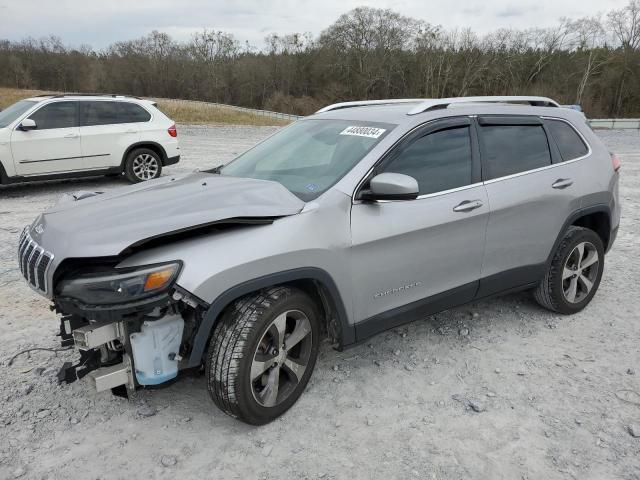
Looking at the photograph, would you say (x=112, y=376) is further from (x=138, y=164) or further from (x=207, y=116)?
(x=207, y=116)

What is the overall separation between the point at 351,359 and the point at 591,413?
5.05 ft

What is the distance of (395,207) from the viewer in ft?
10.2

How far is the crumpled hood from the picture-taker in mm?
2455

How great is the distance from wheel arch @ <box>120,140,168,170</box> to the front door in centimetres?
794

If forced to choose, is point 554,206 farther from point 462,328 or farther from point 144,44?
point 144,44

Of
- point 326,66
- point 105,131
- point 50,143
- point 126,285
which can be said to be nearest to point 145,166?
point 105,131

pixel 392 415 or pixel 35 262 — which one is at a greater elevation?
pixel 35 262

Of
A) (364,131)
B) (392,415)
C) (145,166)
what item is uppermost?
(364,131)

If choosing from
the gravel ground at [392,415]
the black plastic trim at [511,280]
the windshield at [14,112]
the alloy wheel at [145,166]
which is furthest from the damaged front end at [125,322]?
the alloy wheel at [145,166]

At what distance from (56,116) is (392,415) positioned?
8.51 meters

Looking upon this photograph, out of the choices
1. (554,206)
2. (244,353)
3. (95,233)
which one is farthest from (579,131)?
(95,233)

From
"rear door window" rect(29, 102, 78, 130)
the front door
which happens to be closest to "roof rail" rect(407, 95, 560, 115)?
the front door

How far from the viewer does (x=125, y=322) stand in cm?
252

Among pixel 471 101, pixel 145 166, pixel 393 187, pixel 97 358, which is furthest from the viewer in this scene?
pixel 145 166
